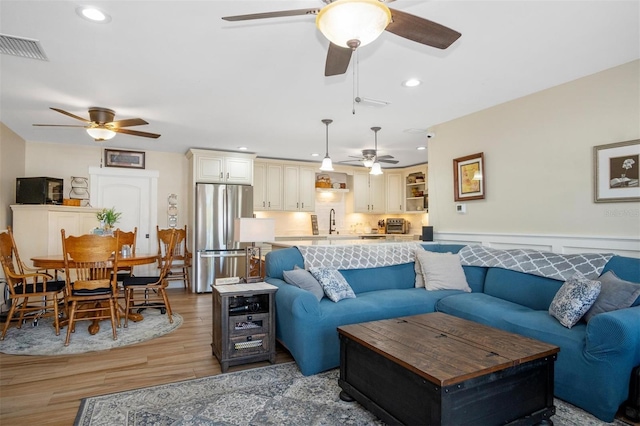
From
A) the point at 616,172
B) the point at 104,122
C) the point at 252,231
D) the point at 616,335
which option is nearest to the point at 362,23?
the point at 252,231

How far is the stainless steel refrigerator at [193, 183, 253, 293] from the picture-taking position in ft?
19.7

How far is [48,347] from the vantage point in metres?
3.31

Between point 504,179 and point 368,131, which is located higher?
point 368,131

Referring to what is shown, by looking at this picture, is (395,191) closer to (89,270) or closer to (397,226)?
(397,226)

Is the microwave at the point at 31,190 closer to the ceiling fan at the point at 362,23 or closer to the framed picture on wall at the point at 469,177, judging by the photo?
the ceiling fan at the point at 362,23

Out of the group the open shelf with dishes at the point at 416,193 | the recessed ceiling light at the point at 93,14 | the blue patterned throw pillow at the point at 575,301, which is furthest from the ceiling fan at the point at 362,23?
the open shelf with dishes at the point at 416,193

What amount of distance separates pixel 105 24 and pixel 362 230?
6782 mm

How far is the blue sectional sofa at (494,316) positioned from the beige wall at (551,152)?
0.47 m

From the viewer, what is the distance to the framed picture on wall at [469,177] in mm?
4188

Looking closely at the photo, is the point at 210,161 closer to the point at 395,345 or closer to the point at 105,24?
the point at 105,24

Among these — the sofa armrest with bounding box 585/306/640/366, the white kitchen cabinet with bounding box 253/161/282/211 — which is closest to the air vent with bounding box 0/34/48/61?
the sofa armrest with bounding box 585/306/640/366

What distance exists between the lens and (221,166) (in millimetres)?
6270

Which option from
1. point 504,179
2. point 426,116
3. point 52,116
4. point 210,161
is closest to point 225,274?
point 210,161

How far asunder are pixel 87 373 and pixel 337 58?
2971 millimetres
